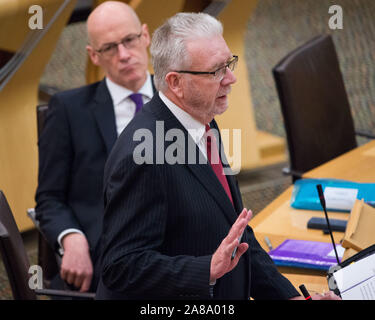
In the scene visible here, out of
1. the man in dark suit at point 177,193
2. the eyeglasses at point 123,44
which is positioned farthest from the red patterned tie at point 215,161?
the eyeglasses at point 123,44

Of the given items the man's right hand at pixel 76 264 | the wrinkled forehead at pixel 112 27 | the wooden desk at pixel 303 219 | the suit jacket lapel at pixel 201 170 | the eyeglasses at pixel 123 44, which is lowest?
the man's right hand at pixel 76 264

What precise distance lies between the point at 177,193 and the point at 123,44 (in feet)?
4.12

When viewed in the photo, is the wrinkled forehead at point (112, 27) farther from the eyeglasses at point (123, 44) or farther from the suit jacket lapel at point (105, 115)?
the suit jacket lapel at point (105, 115)

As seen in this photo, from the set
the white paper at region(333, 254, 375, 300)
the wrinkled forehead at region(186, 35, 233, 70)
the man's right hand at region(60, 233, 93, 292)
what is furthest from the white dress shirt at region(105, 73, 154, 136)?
the white paper at region(333, 254, 375, 300)

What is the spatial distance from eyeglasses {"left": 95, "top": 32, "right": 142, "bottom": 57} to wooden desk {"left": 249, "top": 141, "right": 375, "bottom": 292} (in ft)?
2.79

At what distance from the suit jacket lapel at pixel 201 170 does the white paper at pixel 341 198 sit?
81 centimetres

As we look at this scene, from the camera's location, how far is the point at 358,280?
1.69 meters

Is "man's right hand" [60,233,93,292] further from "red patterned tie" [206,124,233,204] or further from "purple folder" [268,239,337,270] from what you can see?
"red patterned tie" [206,124,233,204]

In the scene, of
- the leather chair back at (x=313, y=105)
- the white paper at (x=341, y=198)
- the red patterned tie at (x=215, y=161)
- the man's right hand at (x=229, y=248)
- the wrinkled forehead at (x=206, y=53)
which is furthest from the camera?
the leather chair back at (x=313, y=105)

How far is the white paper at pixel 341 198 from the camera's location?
7.81 ft

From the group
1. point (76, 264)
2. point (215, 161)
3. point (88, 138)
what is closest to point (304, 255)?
point (215, 161)

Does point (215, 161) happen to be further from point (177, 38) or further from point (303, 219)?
point (303, 219)
